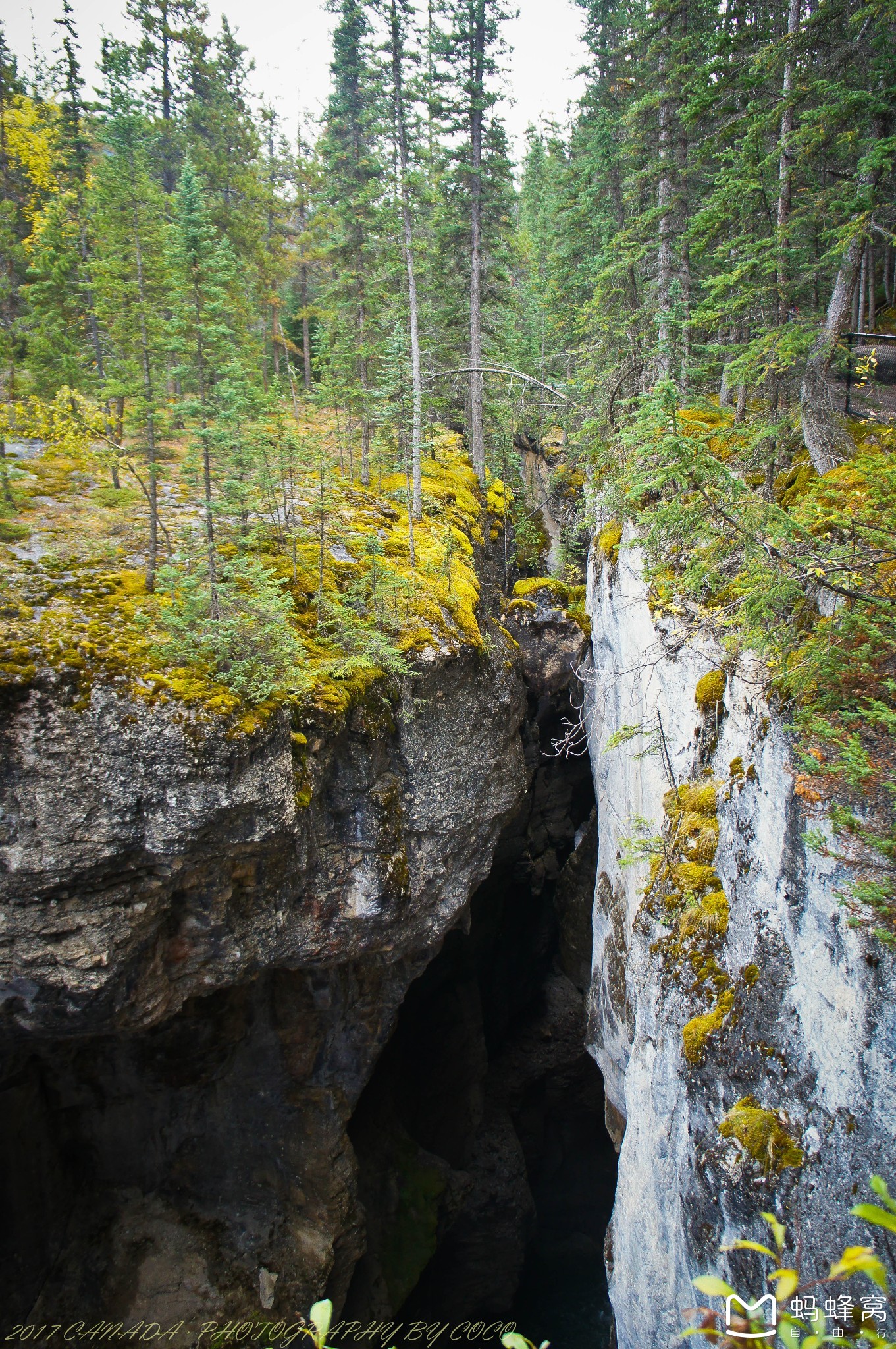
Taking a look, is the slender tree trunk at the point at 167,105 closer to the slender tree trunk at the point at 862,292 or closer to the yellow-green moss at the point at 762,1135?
the slender tree trunk at the point at 862,292

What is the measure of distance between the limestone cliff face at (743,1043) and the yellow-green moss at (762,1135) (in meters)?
0.05

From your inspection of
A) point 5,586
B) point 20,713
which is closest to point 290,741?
point 20,713

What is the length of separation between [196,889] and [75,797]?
2325mm

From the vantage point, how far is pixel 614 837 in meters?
13.3

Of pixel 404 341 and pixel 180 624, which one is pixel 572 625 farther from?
pixel 180 624

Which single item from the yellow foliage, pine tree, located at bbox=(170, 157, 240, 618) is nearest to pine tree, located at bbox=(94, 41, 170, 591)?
pine tree, located at bbox=(170, 157, 240, 618)

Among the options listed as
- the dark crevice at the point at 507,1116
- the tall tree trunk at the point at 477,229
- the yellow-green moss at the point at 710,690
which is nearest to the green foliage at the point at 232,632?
the yellow-green moss at the point at 710,690

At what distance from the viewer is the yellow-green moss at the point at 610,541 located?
14.3 m

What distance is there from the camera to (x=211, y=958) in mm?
10094

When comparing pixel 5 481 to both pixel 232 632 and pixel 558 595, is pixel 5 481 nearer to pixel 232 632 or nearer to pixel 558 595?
pixel 232 632

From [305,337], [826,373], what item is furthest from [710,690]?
[305,337]

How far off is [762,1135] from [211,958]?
761cm

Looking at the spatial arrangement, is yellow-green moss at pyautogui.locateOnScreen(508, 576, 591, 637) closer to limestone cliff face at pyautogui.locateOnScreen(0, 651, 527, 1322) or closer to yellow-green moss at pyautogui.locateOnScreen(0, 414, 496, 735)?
yellow-green moss at pyautogui.locateOnScreen(0, 414, 496, 735)

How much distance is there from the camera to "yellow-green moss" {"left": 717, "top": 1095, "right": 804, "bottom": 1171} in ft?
17.6
